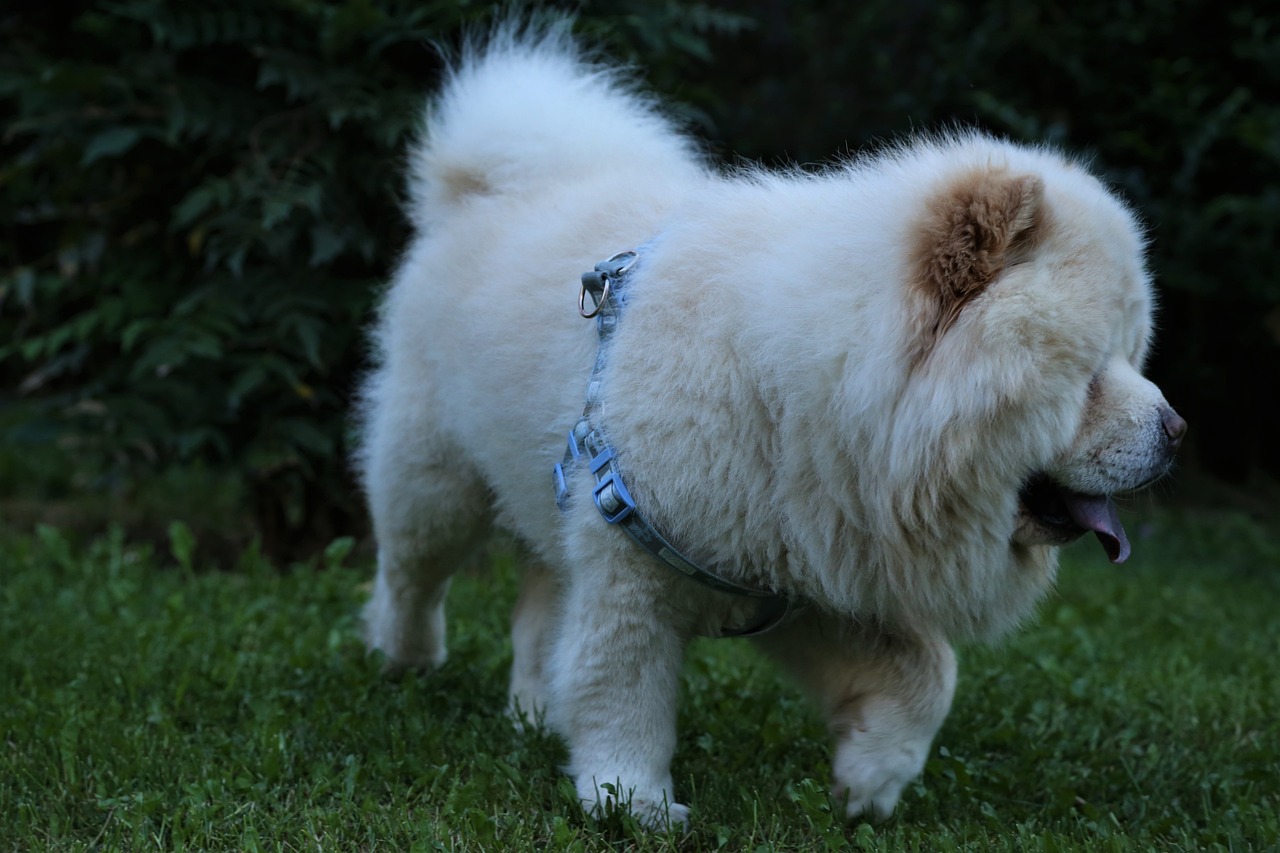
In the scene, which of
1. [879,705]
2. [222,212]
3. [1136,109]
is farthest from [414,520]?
[1136,109]

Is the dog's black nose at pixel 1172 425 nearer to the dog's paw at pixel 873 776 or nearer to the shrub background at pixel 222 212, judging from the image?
the dog's paw at pixel 873 776

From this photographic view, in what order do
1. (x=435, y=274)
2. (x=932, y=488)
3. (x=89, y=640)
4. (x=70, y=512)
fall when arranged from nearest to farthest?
(x=932, y=488) → (x=435, y=274) → (x=89, y=640) → (x=70, y=512)

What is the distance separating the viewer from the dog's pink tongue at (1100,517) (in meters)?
2.47

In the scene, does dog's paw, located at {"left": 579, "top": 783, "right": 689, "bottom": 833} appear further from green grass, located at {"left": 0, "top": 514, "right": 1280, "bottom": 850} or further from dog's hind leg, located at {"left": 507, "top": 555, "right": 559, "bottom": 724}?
dog's hind leg, located at {"left": 507, "top": 555, "right": 559, "bottom": 724}

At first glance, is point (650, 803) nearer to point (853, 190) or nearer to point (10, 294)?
point (853, 190)

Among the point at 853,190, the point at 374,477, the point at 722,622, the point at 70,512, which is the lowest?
the point at 70,512

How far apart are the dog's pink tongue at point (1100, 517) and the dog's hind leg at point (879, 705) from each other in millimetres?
463

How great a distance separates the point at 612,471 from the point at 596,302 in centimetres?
39

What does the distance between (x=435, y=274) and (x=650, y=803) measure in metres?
1.46

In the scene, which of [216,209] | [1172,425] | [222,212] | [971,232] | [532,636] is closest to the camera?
[971,232]

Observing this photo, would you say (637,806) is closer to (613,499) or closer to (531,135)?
(613,499)

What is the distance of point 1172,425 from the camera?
94.5 inches

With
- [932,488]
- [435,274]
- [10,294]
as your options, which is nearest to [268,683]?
[435,274]

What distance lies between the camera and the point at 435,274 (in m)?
3.39
